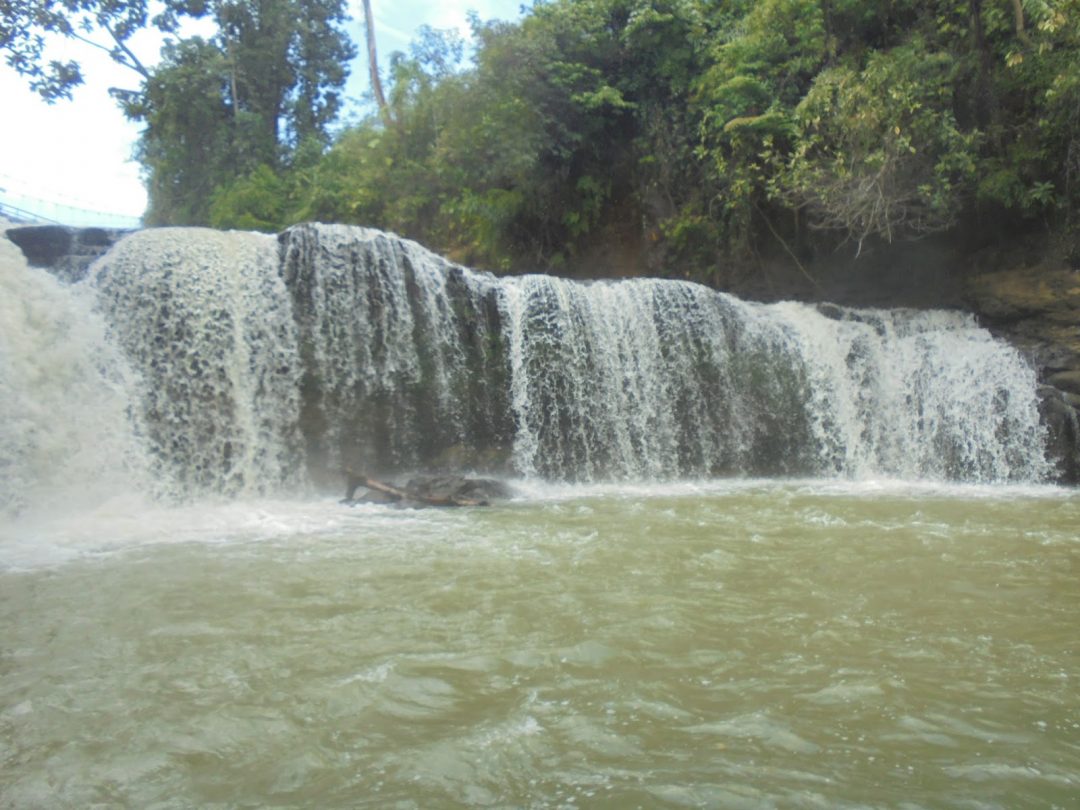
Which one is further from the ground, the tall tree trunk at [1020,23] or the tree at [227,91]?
the tree at [227,91]

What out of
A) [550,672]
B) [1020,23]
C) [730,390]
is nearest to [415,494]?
[730,390]

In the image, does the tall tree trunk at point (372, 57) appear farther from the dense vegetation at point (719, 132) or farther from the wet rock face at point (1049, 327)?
the wet rock face at point (1049, 327)

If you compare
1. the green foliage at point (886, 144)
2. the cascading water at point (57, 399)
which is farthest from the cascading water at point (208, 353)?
the green foliage at point (886, 144)

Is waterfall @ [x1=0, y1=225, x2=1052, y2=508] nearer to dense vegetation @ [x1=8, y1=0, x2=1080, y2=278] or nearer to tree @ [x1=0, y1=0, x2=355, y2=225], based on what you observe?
dense vegetation @ [x1=8, y1=0, x2=1080, y2=278]

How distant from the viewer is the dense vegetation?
1038 centimetres

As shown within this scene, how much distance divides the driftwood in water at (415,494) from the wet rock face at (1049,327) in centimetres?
673

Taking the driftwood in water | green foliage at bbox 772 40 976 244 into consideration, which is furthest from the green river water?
green foliage at bbox 772 40 976 244

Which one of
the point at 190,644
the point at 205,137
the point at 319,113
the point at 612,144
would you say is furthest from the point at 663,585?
the point at 319,113

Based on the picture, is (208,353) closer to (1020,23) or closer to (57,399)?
(57,399)

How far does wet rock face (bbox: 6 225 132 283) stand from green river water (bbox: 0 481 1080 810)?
4.42 meters

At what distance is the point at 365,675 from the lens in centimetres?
324

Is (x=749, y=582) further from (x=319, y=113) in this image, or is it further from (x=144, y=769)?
(x=319, y=113)

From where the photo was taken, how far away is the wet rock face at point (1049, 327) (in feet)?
31.7

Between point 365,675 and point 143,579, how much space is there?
2.32m
